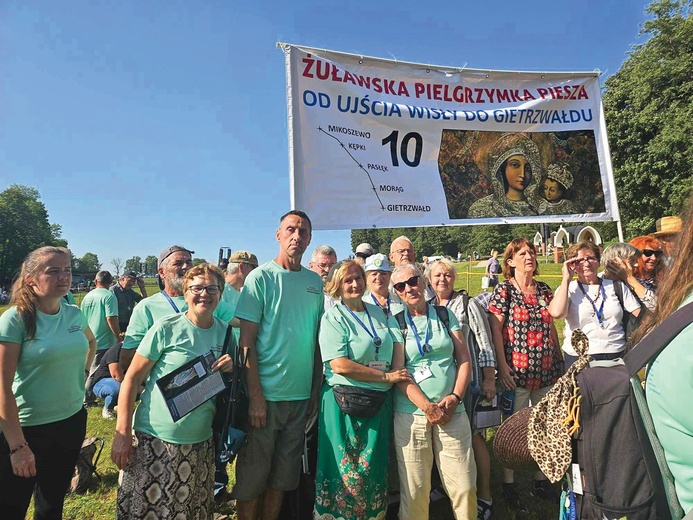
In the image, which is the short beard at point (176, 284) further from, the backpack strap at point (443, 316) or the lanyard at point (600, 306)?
the lanyard at point (600, 306)

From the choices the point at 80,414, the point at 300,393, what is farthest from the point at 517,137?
the point at 80,414

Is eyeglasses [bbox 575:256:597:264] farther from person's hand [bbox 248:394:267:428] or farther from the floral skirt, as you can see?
the floral skirt

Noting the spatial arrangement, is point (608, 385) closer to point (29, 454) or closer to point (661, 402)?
point (661, 402)

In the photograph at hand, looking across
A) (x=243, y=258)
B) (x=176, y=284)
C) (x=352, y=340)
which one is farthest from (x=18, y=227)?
(x=352, y=340)

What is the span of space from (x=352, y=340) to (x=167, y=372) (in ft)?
4.21

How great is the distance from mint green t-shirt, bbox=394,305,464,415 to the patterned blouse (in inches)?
32.9

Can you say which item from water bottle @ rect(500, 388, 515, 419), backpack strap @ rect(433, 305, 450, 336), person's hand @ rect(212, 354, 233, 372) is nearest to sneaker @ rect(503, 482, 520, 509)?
water bottle @ rect(500, 388, 515, 419)

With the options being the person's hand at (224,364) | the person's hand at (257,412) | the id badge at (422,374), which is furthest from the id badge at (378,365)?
the person's hand at (224,364)

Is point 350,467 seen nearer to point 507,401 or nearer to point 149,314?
point 507,401

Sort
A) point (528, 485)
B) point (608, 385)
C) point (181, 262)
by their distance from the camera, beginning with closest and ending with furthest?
point (608, 385) < point (181, 262) < point (528, 485)

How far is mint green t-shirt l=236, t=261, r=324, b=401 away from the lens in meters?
2.97

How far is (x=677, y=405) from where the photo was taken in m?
1.12

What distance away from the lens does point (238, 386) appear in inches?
114

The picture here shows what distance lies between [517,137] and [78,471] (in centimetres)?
646
